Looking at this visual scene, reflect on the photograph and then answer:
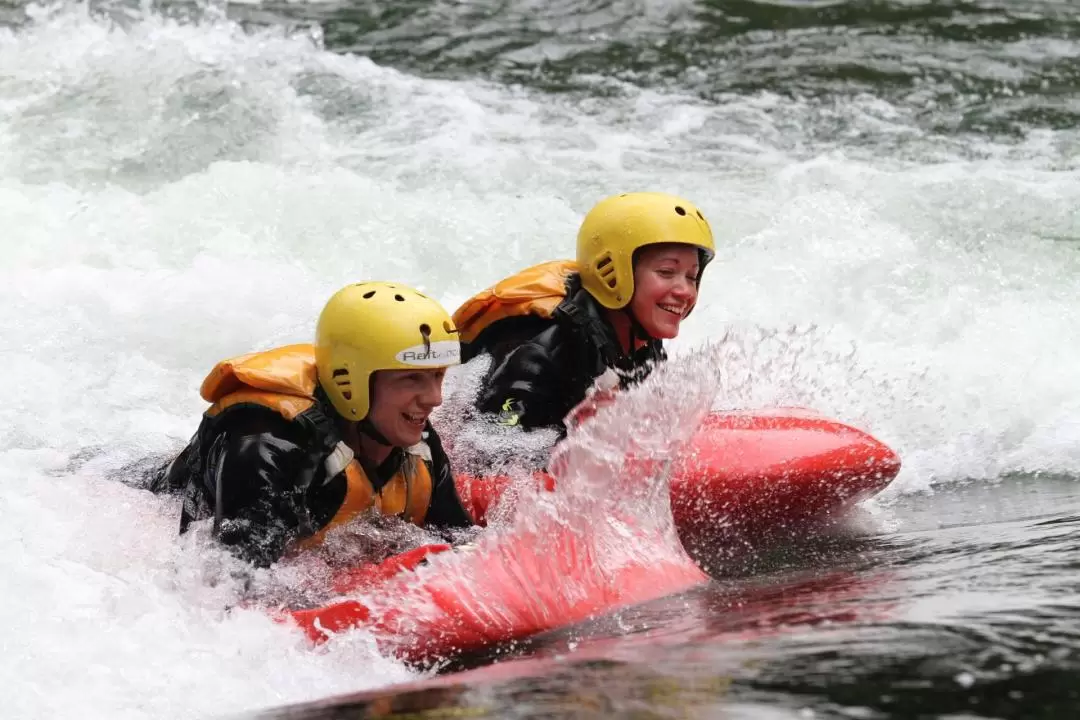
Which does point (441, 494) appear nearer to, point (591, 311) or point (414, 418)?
point (414, 418)

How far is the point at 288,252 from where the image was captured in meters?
7.68

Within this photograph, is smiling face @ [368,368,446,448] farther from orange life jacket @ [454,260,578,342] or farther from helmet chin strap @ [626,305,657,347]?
helmet chin strap @ [626,305,657,347]

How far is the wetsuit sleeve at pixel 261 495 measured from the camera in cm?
370

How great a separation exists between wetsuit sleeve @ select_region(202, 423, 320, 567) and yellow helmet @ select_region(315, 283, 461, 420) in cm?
22

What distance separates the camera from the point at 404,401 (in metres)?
3.89

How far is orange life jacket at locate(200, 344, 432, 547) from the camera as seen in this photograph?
12.7 ft

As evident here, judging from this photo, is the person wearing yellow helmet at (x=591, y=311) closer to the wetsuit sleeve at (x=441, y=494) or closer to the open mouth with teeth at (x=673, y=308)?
the open mouth with teeth at (x=673, y=308)

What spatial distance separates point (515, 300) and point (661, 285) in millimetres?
496

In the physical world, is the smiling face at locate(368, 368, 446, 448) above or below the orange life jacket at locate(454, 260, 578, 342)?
below

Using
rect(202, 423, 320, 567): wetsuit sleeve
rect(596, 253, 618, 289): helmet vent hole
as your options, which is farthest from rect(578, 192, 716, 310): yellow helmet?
rect(202, 423, 320, 567): wetsuit sleeve

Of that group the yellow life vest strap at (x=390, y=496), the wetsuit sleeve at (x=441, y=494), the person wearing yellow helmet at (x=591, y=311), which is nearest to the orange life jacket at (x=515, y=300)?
the person wearing yellow helmet at (x=591, y=311)

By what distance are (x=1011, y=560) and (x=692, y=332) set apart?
3.79 metres

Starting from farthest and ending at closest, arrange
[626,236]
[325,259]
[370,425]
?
[325,259] < [626,236] < [370,425]

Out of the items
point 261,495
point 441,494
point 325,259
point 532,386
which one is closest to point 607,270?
point 532,386
